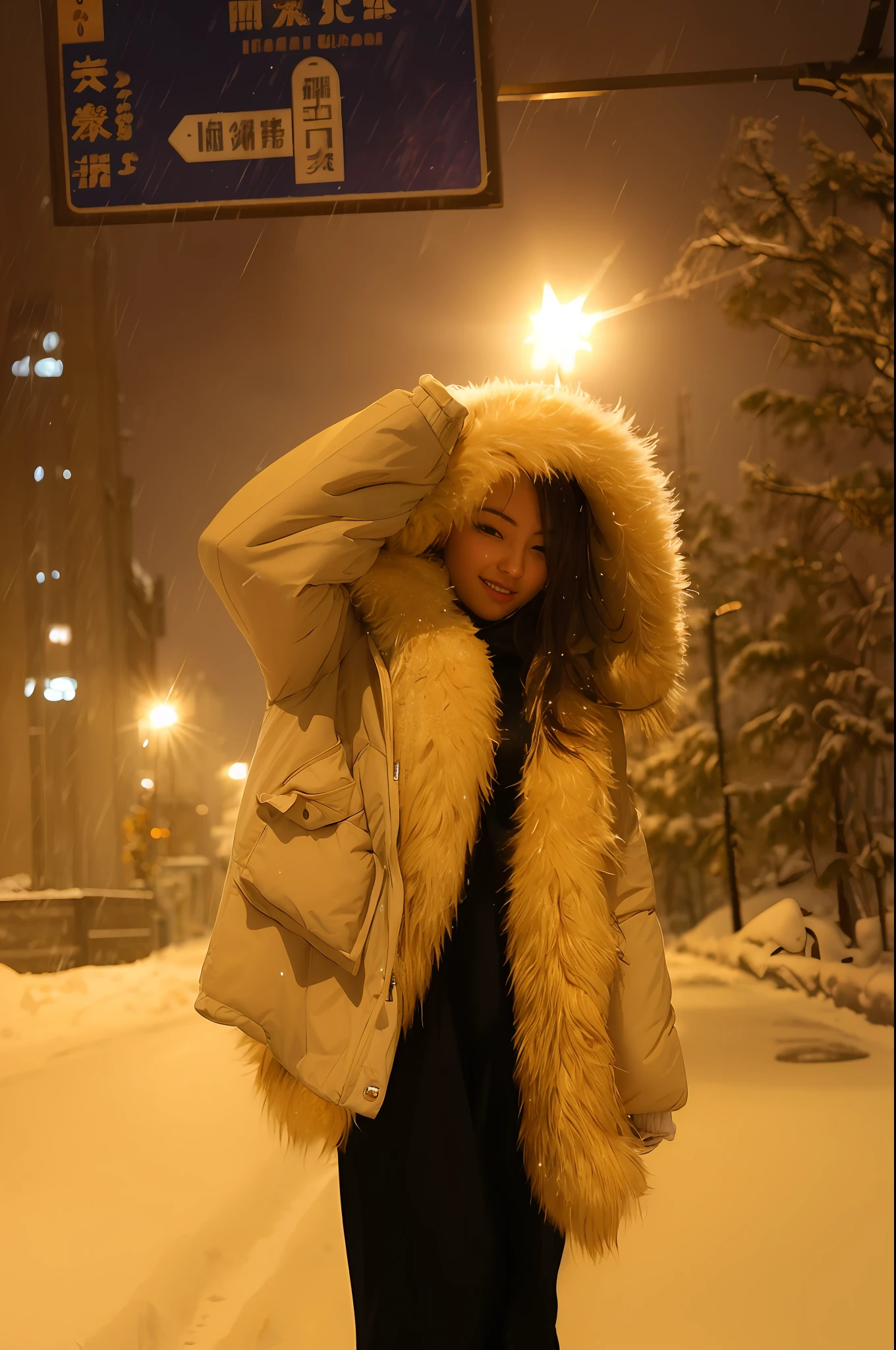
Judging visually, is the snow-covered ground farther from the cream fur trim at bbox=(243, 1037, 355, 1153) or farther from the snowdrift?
the cream fur trim at bbox=(243, 1037, 355, 1153)

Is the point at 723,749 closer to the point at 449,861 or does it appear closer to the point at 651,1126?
the point at 651,1126

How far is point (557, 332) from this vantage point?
5.65 feet

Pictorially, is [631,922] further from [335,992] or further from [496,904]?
[335,992]

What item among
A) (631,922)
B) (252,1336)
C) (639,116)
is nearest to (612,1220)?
(631,922)

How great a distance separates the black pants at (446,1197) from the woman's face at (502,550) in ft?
1.16

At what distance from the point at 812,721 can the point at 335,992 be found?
1.17 m

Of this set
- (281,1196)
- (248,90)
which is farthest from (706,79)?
(281,1196)

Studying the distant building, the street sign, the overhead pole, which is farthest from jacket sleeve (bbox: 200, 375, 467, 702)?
the overhead pole

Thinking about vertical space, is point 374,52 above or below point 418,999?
above

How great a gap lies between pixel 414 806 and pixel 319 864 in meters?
0.12

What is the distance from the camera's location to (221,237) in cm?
171

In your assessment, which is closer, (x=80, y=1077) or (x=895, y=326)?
(x=80, y=1077)

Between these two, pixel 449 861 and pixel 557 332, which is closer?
pixel 449 861

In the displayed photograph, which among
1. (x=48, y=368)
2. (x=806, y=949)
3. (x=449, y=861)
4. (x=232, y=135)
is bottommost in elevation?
(x=806, y=949)
